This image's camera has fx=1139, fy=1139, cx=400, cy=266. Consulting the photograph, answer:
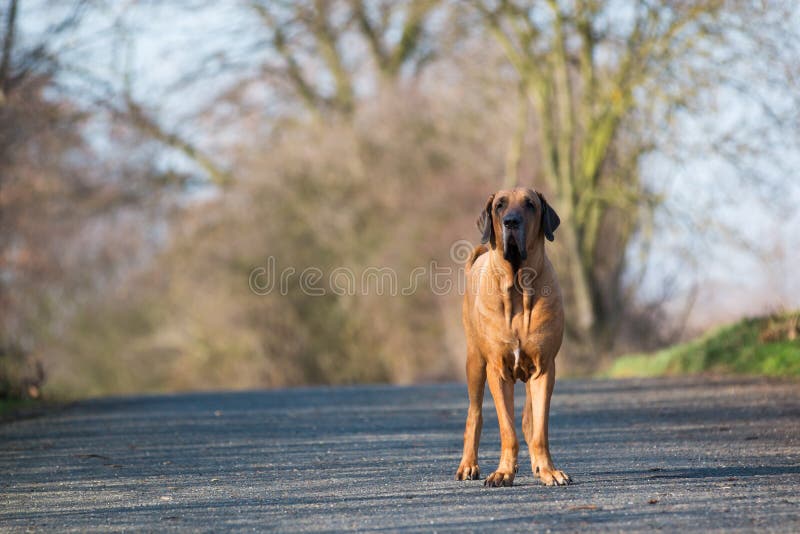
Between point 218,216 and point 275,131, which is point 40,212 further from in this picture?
point 275,131

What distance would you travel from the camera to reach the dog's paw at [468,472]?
708 cm

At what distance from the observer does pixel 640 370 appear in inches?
722

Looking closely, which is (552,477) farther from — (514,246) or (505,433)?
(514,246)

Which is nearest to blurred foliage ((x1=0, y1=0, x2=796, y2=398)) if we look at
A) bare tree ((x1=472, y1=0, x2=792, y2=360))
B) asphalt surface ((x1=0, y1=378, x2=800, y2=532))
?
bare tree ((x1=472, y1=0, x2=792, y2=360))

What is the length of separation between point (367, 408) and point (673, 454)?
505 cm

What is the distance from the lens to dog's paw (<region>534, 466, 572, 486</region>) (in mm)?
6723

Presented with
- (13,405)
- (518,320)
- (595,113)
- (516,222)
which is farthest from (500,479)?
(595,113)

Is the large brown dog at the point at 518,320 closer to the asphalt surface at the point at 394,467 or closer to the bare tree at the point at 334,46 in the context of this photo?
the asphalt surface at the point at 394,467

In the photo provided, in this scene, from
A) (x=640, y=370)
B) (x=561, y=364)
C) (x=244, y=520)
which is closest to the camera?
(x=244, y=520)

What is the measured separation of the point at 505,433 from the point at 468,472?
41cm

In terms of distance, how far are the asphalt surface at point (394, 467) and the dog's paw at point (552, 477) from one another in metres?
0.10

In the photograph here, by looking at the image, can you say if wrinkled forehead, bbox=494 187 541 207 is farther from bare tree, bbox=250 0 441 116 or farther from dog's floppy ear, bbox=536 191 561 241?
bare tree, bbox=250 0 441 116

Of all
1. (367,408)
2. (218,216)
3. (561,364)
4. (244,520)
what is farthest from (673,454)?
(218,216)

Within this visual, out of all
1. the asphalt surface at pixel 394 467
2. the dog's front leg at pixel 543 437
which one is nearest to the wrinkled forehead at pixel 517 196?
the dog's front leg at pixel 543 437
